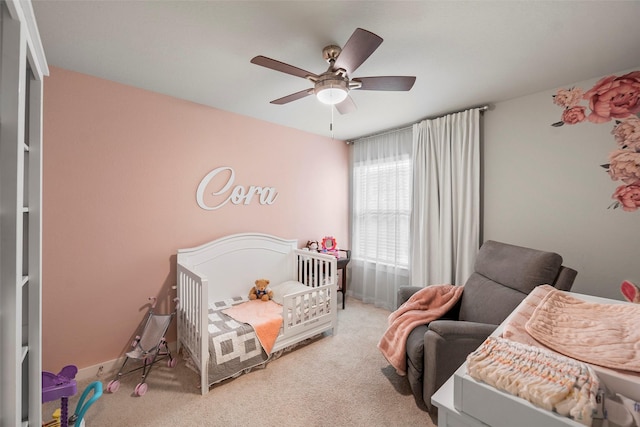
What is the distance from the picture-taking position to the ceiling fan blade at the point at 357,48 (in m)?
1.21

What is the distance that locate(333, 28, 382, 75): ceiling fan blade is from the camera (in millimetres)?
1214

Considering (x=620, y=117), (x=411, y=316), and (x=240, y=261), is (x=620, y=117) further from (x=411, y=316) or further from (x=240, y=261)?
(x=240, y=261)

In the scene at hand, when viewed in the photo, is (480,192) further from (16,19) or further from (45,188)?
(45,188)

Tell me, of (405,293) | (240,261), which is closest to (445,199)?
(405,293)

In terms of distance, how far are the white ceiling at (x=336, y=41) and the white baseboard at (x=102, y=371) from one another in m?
2.34

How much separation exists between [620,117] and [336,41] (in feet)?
6.81

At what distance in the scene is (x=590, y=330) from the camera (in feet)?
2.89

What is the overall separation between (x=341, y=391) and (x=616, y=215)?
253 centimetres

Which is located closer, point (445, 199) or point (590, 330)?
point (590, 330)

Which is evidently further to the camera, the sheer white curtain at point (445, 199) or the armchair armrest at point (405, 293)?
the sheer white curtain at point (445, 199)

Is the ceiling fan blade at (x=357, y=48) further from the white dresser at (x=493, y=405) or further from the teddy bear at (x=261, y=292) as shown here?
the teddy bear at (x=261, y=292)

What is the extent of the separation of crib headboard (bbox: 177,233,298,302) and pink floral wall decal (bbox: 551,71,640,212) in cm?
303

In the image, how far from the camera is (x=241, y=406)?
1.74 metres

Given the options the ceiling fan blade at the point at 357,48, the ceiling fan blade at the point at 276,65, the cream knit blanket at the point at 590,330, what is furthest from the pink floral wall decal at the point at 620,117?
the ceiling fan blade at the point at 276,65
